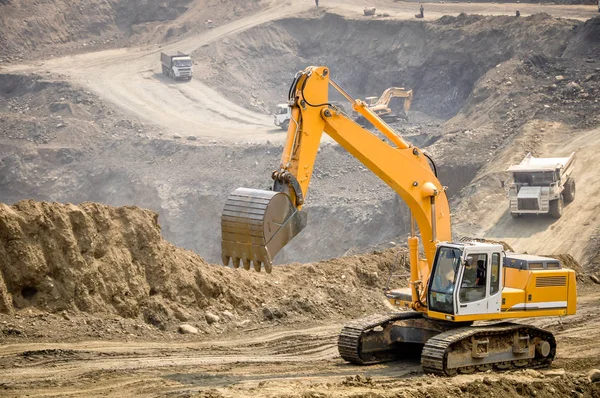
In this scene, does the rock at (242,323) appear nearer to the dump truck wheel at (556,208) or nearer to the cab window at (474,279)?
the cab window at (474,279)

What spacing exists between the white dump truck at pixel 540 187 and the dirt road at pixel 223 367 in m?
13.5

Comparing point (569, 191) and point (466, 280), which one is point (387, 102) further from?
point (466, 280)

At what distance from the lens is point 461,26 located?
1998 inches

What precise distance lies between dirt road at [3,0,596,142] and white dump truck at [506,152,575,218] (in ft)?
50.0

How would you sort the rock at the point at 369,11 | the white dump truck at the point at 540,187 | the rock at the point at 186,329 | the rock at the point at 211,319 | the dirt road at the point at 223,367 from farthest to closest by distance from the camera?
the rock at the point at 369,11, the white dump truck at the point at 540,187, the rock at the point at 211,319, the rock at the point at 186,329, the dirt road at the point at 223,367

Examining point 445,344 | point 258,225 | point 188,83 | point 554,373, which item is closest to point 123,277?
point 258,225

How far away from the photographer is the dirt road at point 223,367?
1327 cm

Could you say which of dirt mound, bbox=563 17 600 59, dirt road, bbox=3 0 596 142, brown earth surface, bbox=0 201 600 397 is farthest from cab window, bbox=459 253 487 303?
dirt mound, bbox=563 17 600 59

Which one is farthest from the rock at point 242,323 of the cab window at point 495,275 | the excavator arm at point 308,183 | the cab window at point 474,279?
the cab window at point 495,275

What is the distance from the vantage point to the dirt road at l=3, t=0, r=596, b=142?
4809cm

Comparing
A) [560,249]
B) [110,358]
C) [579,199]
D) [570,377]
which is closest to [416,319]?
[570,377]

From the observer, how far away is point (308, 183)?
14.5 metres

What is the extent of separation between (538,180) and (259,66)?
2723 centimetres

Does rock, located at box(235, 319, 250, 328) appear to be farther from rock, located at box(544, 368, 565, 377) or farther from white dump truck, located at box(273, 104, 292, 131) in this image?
white dump truck, located at box(273, 104, 292, 131)
